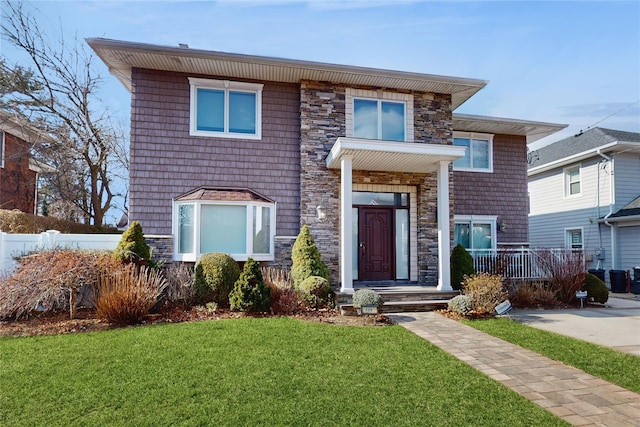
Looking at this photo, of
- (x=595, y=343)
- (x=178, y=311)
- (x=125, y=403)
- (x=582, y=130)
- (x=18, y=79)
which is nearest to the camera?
(x=125, y=403)

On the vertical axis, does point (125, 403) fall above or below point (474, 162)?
below

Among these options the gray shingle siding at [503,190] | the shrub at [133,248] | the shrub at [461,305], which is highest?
the gray shingle siding at [503,190]

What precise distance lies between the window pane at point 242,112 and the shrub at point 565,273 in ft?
28.9

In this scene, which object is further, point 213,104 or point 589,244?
point 589,244

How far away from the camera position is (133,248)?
7395mm

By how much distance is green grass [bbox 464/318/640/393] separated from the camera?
4309 millimetres

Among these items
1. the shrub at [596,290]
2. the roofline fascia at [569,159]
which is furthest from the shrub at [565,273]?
the roofline fascia at [569,159]

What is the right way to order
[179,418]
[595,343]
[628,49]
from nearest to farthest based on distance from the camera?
[179,418] < [595,343] < [628,49]

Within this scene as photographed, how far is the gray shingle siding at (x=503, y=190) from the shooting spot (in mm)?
11891

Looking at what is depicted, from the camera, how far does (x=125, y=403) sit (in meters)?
3.38

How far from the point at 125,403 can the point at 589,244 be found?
666 inches

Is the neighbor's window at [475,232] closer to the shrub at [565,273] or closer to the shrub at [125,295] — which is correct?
the shrub at [565,273]

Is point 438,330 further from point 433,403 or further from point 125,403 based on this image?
point 125,403

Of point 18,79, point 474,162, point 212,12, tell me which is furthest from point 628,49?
point 18,79
